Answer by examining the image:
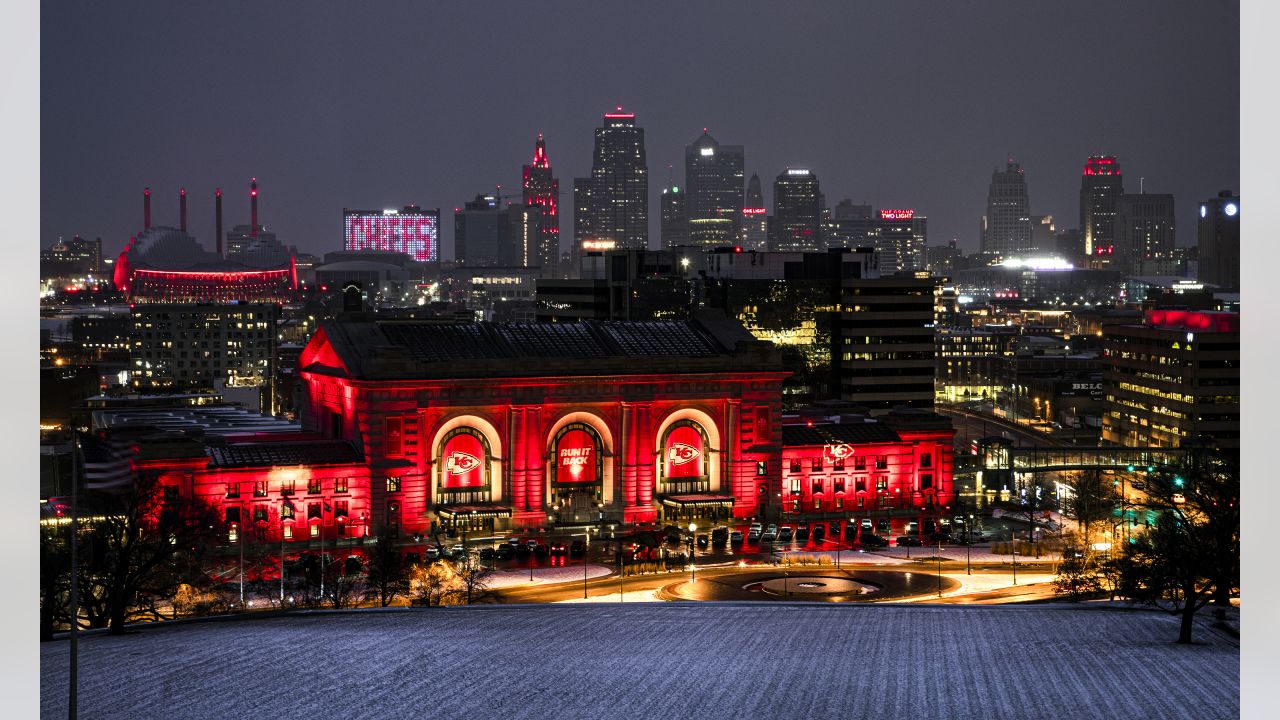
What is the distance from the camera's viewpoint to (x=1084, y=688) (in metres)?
40.6

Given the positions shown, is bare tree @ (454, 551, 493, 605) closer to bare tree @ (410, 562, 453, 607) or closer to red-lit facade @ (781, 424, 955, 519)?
bare tree @ (410, 562, 453, 607)

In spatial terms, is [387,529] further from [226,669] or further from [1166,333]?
[1166,333]

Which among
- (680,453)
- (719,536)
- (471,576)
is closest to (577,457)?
(680,453)

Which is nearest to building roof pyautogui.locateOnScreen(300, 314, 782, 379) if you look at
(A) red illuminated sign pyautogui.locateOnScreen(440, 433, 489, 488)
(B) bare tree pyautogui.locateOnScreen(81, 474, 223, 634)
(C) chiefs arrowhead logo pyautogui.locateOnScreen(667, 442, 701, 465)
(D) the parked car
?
(A) red illuminated sign pyautogui.locateOnScreen(440, 433, 489, 488)

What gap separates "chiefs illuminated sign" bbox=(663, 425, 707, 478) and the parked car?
10364 millimetres

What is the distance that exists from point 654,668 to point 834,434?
7222 centimetres

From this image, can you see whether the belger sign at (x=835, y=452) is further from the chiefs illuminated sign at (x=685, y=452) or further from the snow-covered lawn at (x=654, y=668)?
the snow-covered lawn at (x=654, y=668)

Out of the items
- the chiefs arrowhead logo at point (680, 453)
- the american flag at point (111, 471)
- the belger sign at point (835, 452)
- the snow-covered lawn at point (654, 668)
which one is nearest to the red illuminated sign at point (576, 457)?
the chiefs arrowhead logo at point (680, 453)

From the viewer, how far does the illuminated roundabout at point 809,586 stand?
258ft

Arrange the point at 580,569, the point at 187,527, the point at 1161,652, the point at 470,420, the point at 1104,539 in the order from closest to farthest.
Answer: the point at 1161,652
the point at 187,527
the point at 580,569
the point at 1104,539
the point at 470,420

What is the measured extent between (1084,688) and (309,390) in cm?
8119

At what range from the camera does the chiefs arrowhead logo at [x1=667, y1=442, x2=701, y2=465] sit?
109625 mm

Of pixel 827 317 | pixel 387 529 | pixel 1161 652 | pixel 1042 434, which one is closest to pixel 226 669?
pixel 1161 652

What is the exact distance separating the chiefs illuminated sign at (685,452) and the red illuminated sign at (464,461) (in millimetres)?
13359
